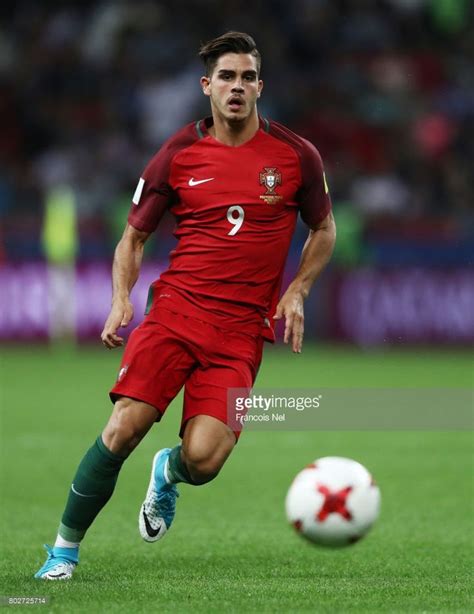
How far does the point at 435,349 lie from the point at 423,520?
10304 millimetres

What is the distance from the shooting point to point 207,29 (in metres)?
20.5

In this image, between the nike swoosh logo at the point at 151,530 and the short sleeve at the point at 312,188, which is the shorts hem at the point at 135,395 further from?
the short sleeve at the point at 312,188

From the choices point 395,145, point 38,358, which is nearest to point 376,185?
point 395,145

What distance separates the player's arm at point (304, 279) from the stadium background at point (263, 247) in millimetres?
986

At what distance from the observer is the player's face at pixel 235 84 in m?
5.51

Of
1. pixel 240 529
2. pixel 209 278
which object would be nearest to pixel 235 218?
pixel 209 278

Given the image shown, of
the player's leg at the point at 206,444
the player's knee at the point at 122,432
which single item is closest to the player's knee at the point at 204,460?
the player's leg at the point at 206,444

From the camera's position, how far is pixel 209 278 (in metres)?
5.62

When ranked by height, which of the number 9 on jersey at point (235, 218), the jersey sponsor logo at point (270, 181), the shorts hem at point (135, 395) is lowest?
the shorts hem at point (135, 395)

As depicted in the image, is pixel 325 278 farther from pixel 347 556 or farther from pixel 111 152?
pixel 347 556

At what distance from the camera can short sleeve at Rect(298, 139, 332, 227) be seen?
5.71 meters

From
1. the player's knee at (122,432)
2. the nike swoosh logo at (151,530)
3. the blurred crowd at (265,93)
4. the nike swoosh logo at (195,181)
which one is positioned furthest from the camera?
the blurred crowd at (265,93)

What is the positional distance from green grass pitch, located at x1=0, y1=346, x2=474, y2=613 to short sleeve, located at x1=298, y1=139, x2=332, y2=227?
4.86 feet

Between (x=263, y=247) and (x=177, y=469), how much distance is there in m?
1.00
